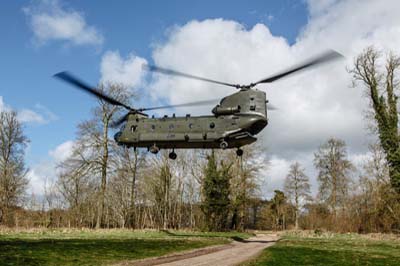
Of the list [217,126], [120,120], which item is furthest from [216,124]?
[120,120]

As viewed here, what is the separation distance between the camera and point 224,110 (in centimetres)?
1798

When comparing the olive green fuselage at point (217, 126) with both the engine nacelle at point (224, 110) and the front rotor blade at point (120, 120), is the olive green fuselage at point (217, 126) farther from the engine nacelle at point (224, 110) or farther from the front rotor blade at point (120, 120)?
the front rotor blade at point (120, 120)

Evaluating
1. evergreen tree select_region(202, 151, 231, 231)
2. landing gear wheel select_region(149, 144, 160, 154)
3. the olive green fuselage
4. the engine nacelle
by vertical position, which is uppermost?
the engine nacelle

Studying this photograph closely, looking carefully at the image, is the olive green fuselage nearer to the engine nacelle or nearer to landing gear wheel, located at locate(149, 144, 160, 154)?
the engine nacelle

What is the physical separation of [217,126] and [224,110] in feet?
2.86

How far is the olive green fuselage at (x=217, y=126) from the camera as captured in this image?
17484 millimetres

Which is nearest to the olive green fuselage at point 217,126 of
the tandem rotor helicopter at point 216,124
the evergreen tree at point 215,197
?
the tandem rotor helicopter at point 216,124

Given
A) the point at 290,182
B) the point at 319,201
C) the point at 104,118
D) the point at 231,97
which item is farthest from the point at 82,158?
the point at 290,182

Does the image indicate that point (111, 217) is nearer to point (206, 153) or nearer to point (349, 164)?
point (206, 153)

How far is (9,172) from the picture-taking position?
1679 inches

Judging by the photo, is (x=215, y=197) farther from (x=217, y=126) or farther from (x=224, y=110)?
(x=224, y=110)

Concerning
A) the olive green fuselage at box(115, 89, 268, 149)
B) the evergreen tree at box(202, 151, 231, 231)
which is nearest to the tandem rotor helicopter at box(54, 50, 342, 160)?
the olive green fuselage at box(115, 89, 268, 149)

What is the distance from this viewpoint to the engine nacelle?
17812 millimetres

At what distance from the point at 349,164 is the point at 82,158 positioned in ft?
114
